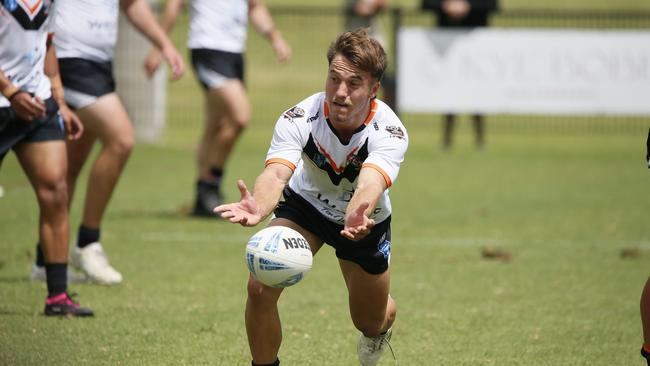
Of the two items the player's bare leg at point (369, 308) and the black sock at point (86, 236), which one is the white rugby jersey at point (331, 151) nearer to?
the player's bare leg at point (369, 308)

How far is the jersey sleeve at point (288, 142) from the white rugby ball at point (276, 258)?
0.37 metres

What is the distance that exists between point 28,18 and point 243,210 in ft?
8.13

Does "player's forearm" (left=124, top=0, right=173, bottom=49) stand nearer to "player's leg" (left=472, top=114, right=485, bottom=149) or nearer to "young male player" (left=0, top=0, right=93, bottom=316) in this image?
"young male player" (left=0, top=0, right=93, bottom=316)

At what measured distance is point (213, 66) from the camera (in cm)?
1067

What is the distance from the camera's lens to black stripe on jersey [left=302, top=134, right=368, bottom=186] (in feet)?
16.9

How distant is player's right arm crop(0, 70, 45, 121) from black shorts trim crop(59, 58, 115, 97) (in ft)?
4.85

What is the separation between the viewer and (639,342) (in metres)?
6.33

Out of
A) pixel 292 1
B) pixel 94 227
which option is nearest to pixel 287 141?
pixel 94 227

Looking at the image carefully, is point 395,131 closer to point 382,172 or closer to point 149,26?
point 382,172

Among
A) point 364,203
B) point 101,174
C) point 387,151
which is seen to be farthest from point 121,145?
point 364,203

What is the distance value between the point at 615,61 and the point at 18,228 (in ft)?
33.3

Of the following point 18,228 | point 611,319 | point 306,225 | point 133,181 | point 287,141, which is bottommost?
point 133,181

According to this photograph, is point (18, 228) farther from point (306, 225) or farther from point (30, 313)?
point (306, 225)

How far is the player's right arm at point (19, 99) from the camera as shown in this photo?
623 centimetres
